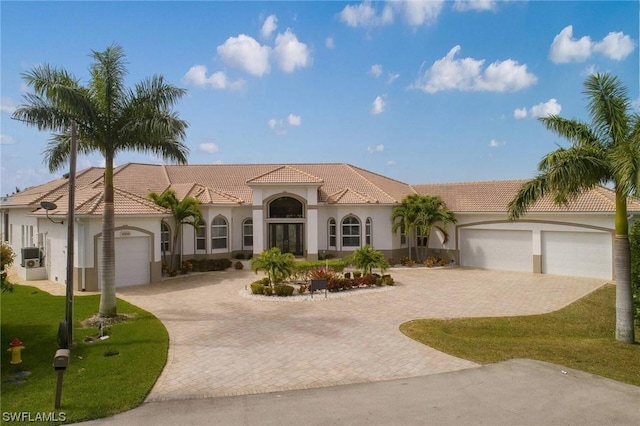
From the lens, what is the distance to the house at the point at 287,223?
69.0ft

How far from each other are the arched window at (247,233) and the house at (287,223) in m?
0.07

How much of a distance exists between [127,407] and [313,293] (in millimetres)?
11733

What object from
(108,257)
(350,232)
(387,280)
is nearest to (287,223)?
(350,232)

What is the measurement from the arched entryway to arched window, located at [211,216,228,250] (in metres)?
3.17

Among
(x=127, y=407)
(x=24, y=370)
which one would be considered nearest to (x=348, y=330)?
(x=127, y=407)

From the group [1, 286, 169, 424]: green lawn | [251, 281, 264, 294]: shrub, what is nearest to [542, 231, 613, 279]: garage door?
[251, 281, 264, 294]: shrub

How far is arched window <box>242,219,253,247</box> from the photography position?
95.3 ft

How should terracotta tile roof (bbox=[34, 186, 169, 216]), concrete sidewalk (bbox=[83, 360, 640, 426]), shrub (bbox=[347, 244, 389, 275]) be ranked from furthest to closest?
shrub (bbox=[347, 244, 389, 275]) < terracotta tile roof (bbox=[34, 186, 169, 216]) < concrete sidewalk (bbox=[83, 360, 640, 426])

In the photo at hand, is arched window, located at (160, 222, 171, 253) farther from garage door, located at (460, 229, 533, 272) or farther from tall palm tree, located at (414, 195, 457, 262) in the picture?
garage door, located at (460, 229, 533, 272)

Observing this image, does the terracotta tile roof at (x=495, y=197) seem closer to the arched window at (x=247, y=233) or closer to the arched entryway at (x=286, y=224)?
the arched entryway at (x=286, y=224)

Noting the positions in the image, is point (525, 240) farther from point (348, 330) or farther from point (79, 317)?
point (79, 317)

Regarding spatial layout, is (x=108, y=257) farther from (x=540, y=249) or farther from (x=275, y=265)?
(x=540, y=249)

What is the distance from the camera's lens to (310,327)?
44.0ft

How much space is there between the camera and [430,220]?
26.7 metres
